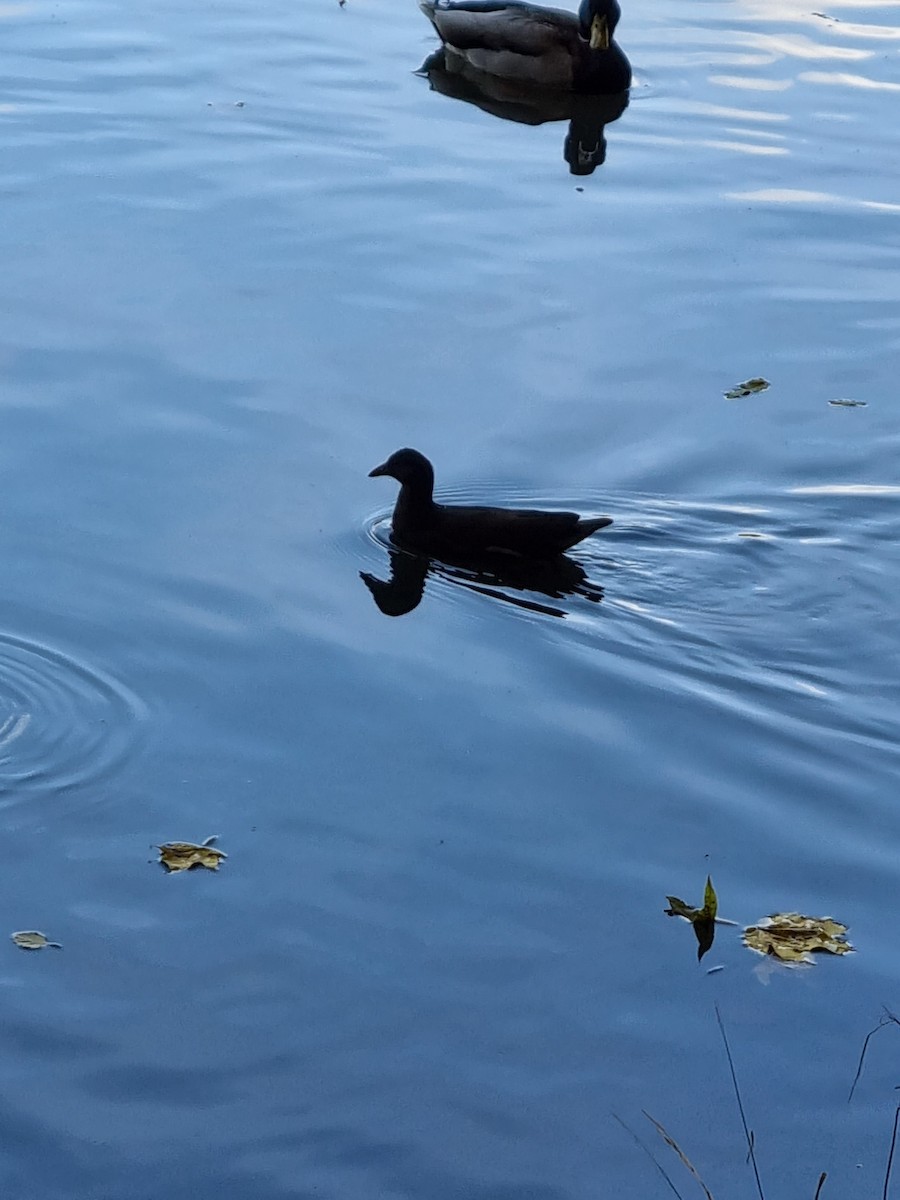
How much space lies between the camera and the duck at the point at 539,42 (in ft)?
56.4

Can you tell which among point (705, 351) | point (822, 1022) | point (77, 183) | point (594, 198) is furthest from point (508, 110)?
point (822, 1022)

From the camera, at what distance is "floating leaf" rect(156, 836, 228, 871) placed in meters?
6.48

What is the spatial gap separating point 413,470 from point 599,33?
30.8 ft

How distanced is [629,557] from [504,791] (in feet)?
7.83

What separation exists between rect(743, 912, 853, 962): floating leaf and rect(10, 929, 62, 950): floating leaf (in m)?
2.37

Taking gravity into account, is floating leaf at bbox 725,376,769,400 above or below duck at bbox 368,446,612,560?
above

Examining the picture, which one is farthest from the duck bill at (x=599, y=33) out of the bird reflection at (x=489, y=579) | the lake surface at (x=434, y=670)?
the bird reflection at (x=489, y=579)

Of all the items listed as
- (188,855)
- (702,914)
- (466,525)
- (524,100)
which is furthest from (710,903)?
(524,100)

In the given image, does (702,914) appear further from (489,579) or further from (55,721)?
(489,579)

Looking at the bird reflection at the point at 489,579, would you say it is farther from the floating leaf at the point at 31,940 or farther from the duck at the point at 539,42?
the duck at the point at 539,42

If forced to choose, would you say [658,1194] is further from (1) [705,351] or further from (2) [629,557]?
(1) [705,351]

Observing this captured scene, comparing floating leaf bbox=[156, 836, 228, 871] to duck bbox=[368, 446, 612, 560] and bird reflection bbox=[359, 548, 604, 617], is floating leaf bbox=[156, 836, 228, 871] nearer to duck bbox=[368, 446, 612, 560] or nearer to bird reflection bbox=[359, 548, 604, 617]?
bird reflection bbox=[359, 548, 604, 617]

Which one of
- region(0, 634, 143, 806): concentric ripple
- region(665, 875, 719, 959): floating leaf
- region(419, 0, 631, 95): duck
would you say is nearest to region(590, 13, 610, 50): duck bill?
region(419, 0, 631, 95): duck

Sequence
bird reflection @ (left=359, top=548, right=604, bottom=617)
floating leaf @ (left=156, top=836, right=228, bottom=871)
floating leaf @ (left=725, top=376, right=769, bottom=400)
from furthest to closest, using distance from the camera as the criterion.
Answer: floating leaf @ (left=725, top=376, right=769, bottom=400) → bird reflection @ (left=359, top=548, right=604, bottom=617) → floating leaf @ (left=156, top=836, right=228, bottom=871)
